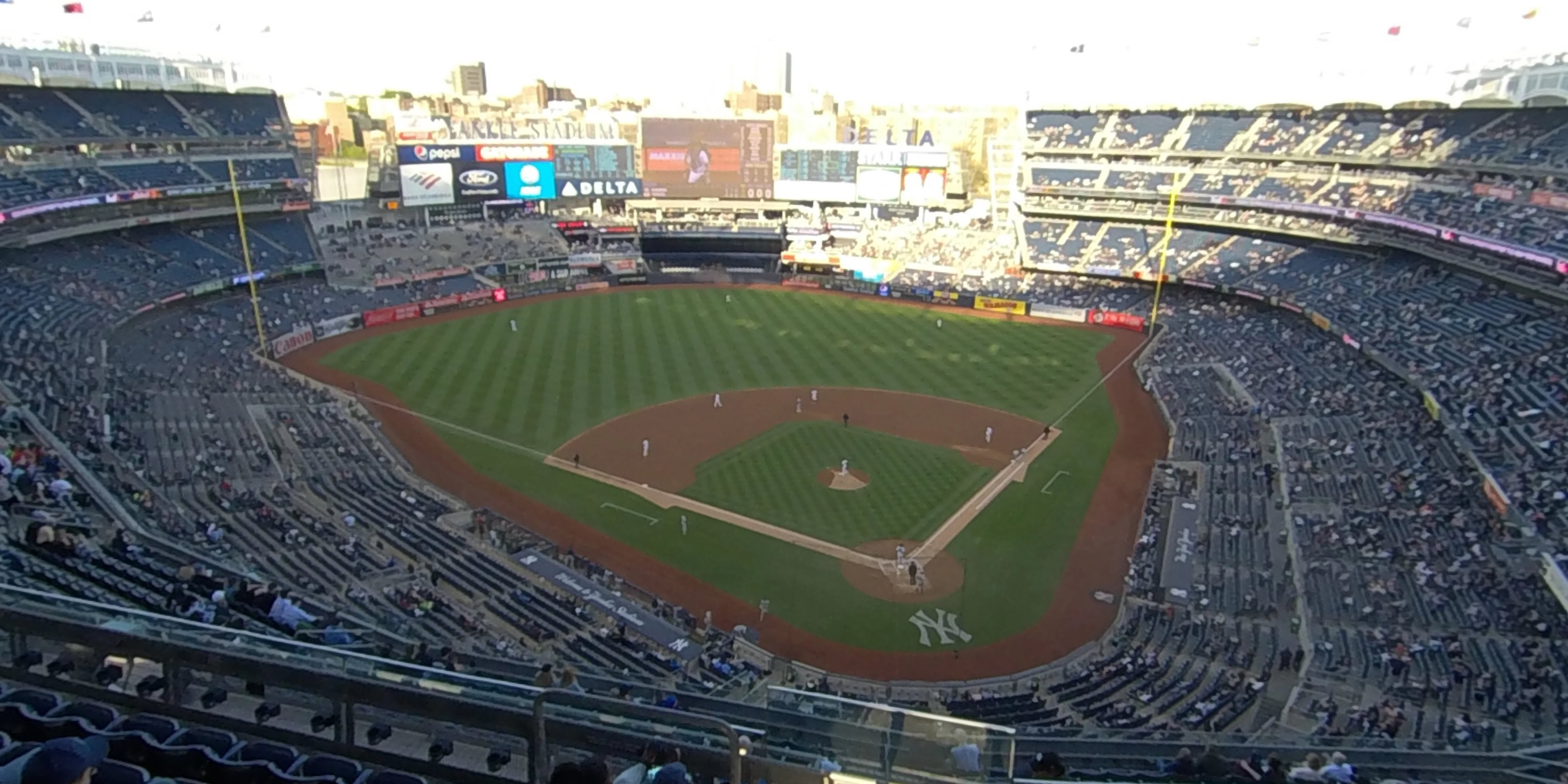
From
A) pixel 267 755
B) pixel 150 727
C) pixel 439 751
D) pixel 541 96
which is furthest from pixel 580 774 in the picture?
pixel 541 96

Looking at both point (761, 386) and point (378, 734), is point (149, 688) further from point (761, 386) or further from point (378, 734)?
point (761, 386)

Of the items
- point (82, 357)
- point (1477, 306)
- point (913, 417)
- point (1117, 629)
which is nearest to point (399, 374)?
point (82, 357)

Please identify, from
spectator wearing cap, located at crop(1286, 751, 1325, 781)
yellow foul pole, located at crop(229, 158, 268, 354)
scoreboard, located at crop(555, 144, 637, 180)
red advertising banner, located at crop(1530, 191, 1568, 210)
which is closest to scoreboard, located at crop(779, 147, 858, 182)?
scoreboard, located at crop(555, 144, 637, 180)

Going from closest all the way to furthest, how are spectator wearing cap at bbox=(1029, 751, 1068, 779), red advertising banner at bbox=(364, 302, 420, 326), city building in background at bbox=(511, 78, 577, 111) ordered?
spectator wearing cap at bbox=(1029, 751, 1068, 779), red advertising banner at bbox=(364, 302, 420, 326), city building in background at bbox=(511, 78, 577, 111)

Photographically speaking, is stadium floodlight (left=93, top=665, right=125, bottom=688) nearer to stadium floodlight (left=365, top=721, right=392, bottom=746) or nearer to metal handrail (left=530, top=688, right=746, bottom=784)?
stadium floodlight (left=365, top=721, right=392, bottom=746)

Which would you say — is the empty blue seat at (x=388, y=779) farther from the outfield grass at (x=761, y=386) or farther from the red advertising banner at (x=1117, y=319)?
the red advertising banner at (x=1117, y=319)

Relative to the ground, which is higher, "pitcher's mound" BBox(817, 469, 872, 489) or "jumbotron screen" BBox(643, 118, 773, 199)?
"jumbotron screen" BBox(643, 118, 773, 199)

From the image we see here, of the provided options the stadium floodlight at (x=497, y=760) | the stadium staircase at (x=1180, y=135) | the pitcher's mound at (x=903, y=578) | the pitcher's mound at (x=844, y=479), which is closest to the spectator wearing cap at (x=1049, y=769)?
the stadium floodlight at (x=497, y=760)
